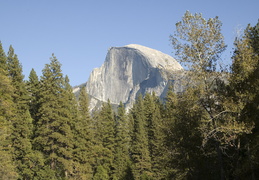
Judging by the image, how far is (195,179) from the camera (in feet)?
58.7

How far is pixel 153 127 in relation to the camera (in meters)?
46.9

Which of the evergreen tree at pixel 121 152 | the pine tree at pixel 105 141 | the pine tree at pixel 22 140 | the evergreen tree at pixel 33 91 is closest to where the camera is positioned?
the pine tree at pixel 22 140

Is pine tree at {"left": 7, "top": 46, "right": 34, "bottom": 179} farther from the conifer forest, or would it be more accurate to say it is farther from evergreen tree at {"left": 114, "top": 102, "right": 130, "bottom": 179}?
evergreen tree at {"left": 114, "top": 102, "right": 130, "bottom": 179}

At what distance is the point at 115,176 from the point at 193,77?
30.8m

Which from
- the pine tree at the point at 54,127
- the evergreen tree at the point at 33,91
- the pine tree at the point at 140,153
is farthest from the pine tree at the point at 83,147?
the pine tree at the point at 140,153

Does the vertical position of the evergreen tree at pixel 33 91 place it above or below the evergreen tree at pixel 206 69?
above

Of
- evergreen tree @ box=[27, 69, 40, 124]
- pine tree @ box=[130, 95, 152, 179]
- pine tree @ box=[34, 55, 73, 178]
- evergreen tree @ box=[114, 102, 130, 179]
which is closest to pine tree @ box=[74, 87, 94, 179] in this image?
pine tree @ box=[34, 55, 73, 178]

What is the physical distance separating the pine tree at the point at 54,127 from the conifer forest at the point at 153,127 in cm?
11

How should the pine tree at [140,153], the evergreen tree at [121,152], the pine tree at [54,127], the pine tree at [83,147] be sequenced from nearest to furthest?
the pine tree at [54,127]
the pine tree at [83,147]
the pine tree at [140,153]
the evergreen tree at [121,152]

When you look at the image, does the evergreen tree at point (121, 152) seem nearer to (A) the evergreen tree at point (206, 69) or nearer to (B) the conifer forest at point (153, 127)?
(B) the conifer forest at point (153, 127)

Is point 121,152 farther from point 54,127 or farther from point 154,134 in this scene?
point 54,127

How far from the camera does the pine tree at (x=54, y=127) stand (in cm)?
3203

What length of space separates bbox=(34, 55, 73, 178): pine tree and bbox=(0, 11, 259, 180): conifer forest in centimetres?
11

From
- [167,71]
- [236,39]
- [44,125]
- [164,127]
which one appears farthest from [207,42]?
[44,125]
